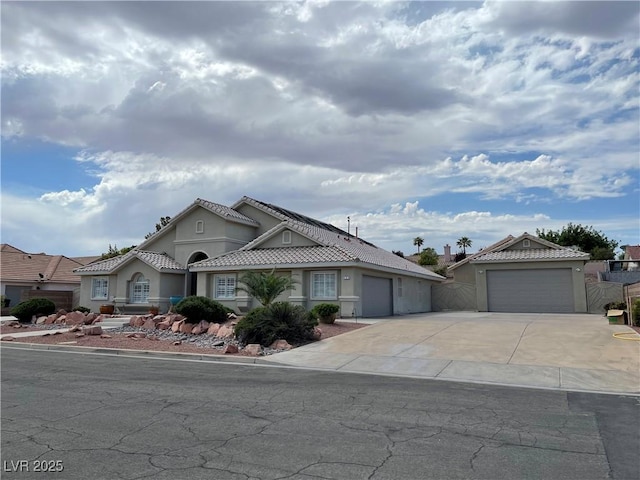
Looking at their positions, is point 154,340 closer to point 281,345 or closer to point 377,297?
point 281,345

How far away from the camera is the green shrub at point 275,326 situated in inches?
644

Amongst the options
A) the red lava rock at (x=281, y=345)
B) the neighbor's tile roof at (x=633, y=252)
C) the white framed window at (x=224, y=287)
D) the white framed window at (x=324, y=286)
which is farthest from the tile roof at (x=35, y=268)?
the neighbor's tile roof at (x=633, y=252)

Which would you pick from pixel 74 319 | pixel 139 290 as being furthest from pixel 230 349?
pixel 139 290

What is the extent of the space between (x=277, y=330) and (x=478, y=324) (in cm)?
919

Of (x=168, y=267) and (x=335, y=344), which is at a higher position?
(x=168, y=267)

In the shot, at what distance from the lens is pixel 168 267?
31.8m

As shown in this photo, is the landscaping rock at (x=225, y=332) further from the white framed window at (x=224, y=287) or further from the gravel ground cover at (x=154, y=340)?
the white framed window at (x=224, y=287)

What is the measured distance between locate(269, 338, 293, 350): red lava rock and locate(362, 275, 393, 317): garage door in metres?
10.3

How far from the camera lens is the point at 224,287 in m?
28.8

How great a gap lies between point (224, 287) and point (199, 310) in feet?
30.0

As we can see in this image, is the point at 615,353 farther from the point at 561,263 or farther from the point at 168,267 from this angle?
the point at 168,267

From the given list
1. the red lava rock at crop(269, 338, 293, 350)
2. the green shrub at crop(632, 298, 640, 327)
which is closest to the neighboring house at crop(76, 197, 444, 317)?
the red lava rock at crop(269, 338, 293, 350)

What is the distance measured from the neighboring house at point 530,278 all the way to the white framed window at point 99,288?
2395cm

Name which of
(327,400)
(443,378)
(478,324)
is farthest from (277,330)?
(478,324)
